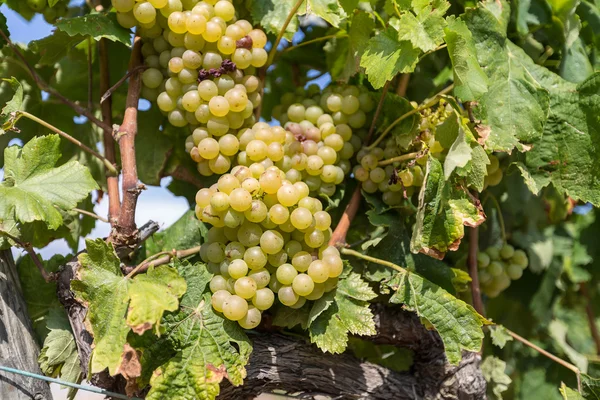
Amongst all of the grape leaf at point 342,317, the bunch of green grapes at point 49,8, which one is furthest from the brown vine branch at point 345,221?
the bunch of green grapes at point 49,8

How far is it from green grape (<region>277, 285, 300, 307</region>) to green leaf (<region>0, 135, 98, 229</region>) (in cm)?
41

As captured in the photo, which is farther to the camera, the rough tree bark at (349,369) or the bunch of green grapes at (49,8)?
the bunch of green grapes at (49,8)

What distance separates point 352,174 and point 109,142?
57 centimetres

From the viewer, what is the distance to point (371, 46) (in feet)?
3.89

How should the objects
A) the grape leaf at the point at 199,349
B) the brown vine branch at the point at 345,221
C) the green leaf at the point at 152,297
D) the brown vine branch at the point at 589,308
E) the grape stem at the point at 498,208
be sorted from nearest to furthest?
the green leaf at the point at 152,297
the grape leaf at the point at 199,349
the brown vine branch at the point at 345,221
the grape stem at the point at 498,208
the brown vine branch at the point at 589,308

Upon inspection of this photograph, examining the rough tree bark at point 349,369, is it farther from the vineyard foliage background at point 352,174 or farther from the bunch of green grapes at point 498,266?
the bunch of green grapes at point 498,266

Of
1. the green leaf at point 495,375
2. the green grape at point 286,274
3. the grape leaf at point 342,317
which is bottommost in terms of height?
the green leaf at point 495,375

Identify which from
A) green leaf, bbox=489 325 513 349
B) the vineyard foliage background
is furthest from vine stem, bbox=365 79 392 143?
green leaf, bbox=489 325 513 349

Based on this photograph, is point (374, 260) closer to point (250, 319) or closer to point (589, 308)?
point (250, 319)

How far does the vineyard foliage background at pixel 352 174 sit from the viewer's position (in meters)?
1.10

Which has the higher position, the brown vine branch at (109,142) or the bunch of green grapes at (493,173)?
the brown vine branch at (109,142)

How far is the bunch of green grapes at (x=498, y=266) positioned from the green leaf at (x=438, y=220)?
0.49m

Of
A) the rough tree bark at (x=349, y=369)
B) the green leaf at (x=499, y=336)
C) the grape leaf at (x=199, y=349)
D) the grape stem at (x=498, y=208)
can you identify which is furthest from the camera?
the grape stem at (x=498, y=208)

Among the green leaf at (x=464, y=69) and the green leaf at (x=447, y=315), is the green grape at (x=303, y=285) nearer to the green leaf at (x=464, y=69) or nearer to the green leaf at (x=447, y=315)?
the green leaf at (x=447, y=315)
